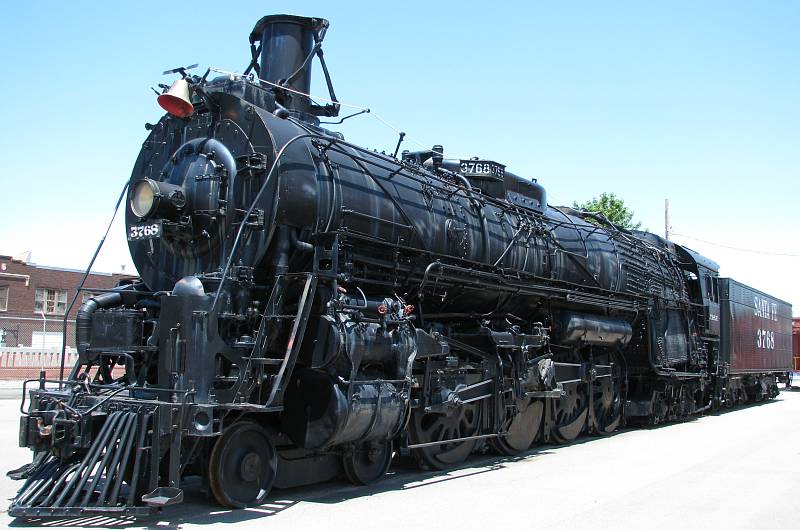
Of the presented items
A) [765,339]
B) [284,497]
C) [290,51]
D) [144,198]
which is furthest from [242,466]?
[765,339]

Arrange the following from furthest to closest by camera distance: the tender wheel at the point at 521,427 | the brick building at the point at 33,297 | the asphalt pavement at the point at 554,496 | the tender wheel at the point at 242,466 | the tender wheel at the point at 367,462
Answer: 1. the brick building at the point at 33,297
2. the tender wheel at the point at 521,427
3. the tender wheel at the point at 367,462
4. the tender wheel at the point at 242,466
5. the asphalt pavement at the point at 554,496

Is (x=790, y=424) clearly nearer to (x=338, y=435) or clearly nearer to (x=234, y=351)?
(x=338, y=435)

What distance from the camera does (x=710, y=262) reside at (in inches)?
832

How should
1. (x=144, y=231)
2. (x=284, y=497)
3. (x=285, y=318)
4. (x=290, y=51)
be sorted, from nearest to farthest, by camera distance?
(x=285, y=318) → (x=284, y=497) → (x=144, y=231) → (x=290, y=51)

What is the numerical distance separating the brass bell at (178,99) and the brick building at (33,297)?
28.9 m

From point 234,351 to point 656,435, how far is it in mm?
10144

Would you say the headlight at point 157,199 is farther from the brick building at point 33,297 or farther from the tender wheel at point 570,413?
the brick building at point 33,297

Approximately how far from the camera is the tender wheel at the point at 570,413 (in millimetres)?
13039

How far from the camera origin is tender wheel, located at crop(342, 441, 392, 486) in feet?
28.1

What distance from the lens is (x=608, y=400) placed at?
14.7m

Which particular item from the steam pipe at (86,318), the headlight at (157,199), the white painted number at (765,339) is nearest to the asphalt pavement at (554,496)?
the steam pipe at (86,318)

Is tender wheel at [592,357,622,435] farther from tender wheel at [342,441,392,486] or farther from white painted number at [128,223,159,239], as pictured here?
white painted number at [128,223,159,239]

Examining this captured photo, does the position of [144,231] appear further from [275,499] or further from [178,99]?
[275,499]

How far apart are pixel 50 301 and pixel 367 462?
34.6 metres
